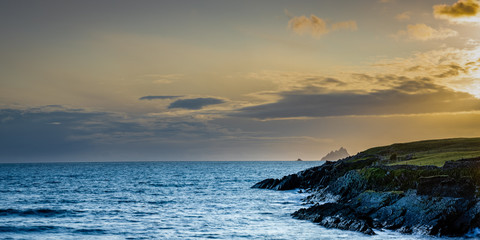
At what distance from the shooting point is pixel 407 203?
124ft

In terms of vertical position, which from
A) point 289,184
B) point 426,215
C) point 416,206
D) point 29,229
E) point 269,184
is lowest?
point 269,184

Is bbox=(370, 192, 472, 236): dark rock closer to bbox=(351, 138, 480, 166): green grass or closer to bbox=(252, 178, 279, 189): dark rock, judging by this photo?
bbox=(351, 138, 480, 166): green grass

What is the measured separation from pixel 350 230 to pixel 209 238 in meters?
12.1

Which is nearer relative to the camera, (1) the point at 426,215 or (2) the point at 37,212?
(1) the point at 426,215

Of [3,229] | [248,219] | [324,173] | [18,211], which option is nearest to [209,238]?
[248,219]

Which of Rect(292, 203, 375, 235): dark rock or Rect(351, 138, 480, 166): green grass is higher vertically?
Rect(351, 138, 480, 166): green grass

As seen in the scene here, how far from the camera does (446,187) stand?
38.2m

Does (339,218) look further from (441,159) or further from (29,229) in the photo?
(29,229)

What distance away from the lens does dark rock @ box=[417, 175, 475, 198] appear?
124 ft

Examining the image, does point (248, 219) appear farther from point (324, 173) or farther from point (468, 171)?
point (324, 173)

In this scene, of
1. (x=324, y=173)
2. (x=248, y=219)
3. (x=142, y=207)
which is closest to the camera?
(x=248, y=219)

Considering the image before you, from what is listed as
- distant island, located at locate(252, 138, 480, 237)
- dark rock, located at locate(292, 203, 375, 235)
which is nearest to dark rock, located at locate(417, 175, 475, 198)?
distant island, located at locate(252, 138, 480, 237)

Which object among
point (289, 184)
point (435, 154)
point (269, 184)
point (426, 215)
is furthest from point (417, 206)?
point (269, 184)

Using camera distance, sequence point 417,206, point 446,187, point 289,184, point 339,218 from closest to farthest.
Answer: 1. point 417,206
2. point 339,218
3. point 446,187
4. point 289,184
